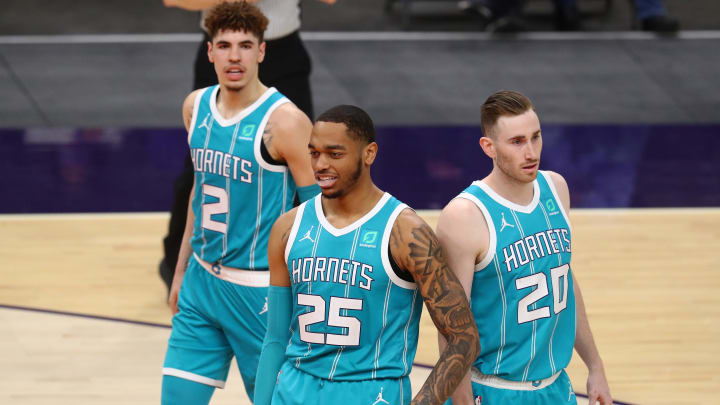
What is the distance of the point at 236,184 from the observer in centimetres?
422

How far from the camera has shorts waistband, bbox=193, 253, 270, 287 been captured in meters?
4.32

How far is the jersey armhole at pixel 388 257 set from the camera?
10.7ft

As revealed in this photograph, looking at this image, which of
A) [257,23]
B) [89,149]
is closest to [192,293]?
[257,23]

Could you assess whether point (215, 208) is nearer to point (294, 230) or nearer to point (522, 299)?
point (294, 230)

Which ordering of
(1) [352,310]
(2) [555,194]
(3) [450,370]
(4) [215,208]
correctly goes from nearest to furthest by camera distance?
(3) [450,370], (1) [352,310], (2) [555,194], (4) [215,208]

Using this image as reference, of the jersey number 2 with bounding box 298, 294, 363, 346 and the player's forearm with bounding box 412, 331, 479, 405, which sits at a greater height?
the jersey number 2 with bounding box 298, 294, 363, 346

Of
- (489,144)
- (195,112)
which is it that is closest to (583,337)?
(489,144)

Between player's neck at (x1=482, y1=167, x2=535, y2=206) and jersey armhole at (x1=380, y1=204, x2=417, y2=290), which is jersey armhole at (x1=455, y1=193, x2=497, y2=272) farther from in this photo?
jersey armhole at (x1=380, y1=204, x2=417, y2=290)

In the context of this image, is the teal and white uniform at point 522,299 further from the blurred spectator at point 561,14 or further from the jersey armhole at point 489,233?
the blurred spectator at point 561,14

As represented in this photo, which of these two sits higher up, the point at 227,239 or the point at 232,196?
the point at 232,196

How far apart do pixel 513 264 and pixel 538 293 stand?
0.42ft

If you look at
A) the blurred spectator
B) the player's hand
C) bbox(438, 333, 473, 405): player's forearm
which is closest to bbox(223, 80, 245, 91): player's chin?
bbox(438, 333, 473, 405): player's forearm

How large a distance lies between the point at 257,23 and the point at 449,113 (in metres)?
6.30

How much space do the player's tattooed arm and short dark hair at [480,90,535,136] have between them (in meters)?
0.43
